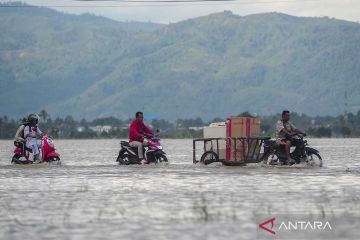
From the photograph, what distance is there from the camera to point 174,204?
16.2m

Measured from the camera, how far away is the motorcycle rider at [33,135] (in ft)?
103

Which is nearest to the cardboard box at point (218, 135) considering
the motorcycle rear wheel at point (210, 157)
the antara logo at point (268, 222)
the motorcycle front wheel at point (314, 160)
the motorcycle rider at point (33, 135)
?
the motorcycle rear wheel at point (210, 157)

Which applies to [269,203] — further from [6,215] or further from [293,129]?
[293,129]

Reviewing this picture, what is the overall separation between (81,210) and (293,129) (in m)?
14.7

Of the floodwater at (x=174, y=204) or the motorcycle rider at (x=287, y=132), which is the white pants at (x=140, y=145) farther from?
the floodwater at (x=174, y=204)

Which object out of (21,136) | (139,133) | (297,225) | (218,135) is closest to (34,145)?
(21,136)

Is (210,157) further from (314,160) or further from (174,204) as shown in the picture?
(174,204)

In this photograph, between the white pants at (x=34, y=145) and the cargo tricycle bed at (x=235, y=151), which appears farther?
the white pants at (x=34, y=145)

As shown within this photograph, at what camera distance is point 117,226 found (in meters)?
13.0

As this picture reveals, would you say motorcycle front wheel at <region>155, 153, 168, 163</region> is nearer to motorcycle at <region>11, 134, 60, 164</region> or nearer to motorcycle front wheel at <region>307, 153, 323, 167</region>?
motorcycle at <region>11, 134, 60, 164</region>

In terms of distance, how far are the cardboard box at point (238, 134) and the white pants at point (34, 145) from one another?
577 cm

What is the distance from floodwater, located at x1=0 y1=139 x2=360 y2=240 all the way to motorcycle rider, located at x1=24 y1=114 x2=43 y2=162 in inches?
200

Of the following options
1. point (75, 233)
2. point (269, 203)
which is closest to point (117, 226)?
point (75, 233)

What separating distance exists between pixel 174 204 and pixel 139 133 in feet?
48.9
